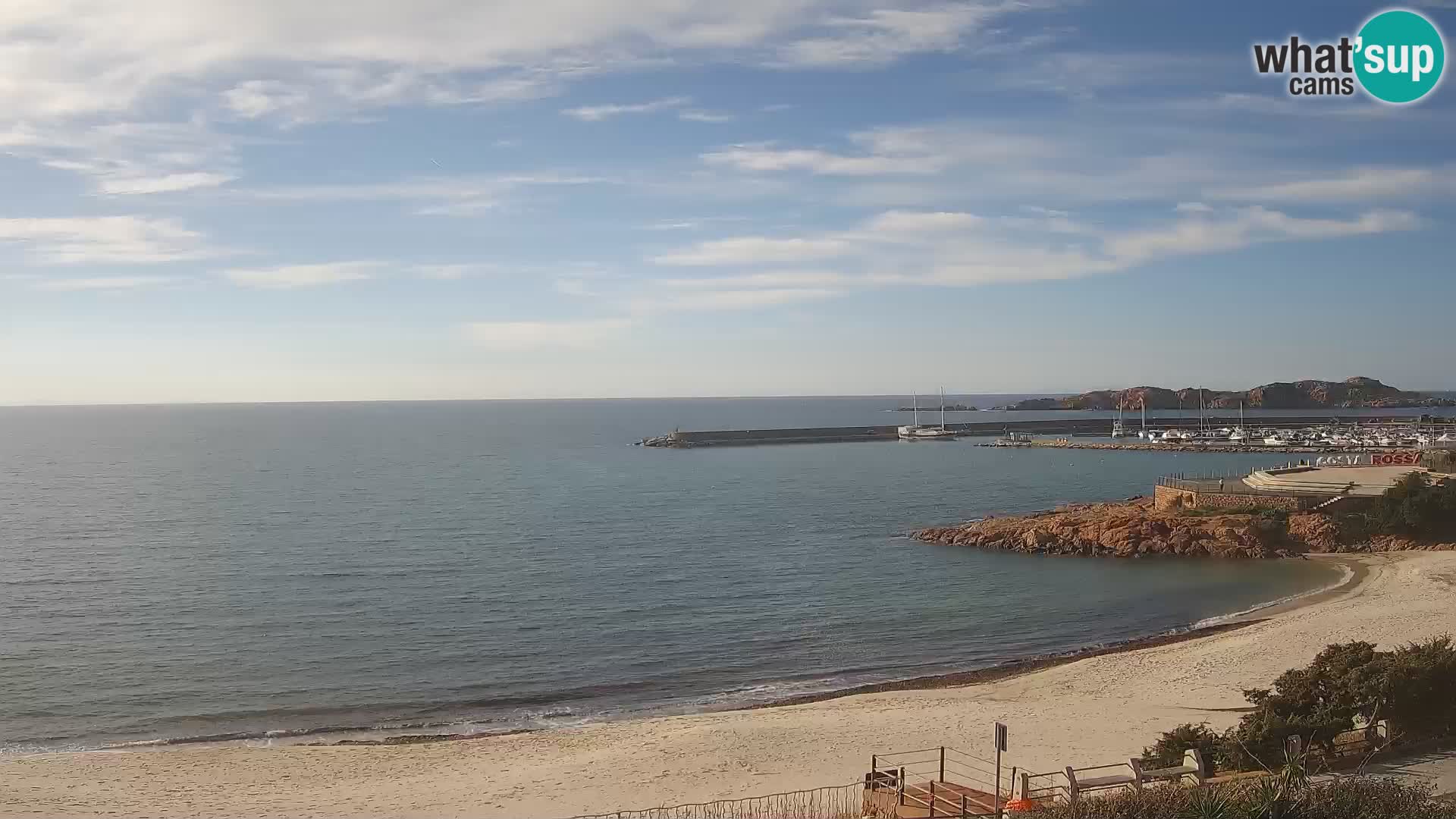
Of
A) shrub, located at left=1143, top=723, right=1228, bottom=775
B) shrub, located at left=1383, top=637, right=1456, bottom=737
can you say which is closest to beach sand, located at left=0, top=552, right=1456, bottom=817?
shrub, located at left=1143, top=723, right=1228, bottom=775

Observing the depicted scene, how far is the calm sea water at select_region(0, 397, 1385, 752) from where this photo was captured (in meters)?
27.8

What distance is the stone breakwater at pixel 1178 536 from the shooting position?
4834cm

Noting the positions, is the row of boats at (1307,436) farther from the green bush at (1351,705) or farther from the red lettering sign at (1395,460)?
the green bush at (1351,705)

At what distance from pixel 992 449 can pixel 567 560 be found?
3541 inches

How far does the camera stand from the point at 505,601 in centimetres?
3972

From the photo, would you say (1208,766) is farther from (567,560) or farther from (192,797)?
(567,560)

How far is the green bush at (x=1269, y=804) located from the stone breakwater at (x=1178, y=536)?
38.2m

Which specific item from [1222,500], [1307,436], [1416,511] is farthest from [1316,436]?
[1416,511]

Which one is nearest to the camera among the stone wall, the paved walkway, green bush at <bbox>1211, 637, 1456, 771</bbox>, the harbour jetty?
the paved walkway

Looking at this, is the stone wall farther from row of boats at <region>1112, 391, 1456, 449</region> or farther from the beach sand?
row of boats at <region>1112, 391, 1456, 449</region>

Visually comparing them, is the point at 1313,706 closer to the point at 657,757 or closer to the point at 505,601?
the point at 657,757

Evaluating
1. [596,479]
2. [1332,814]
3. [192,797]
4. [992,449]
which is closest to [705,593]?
[192,797]

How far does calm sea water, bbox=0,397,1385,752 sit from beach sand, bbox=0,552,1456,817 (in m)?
2.32

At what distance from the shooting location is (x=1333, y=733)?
57.3 ft
